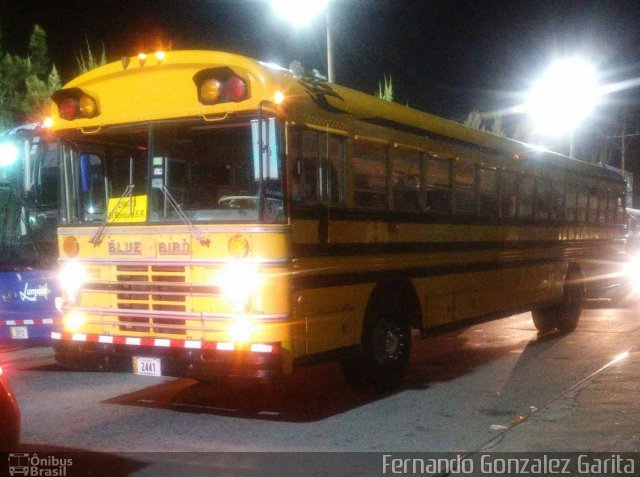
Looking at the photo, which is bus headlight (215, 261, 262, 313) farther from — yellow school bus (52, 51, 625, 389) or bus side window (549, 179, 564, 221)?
bus side window (549, 179, 564, 221)

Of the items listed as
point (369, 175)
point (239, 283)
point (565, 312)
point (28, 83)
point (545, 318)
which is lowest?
point (545, 318)

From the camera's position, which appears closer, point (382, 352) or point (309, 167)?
point (309, 167)

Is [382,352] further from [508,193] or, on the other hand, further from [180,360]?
[508,193]

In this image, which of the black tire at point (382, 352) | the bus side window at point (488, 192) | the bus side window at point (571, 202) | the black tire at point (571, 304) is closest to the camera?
the black tire at point (382, 352)

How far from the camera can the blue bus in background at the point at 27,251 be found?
437 inches

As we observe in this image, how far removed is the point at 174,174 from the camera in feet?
26.1

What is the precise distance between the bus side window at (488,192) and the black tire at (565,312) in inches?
123

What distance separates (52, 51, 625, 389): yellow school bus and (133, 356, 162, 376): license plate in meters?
0.02

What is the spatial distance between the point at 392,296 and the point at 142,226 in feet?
9.00

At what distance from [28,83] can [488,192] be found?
14.4 metres

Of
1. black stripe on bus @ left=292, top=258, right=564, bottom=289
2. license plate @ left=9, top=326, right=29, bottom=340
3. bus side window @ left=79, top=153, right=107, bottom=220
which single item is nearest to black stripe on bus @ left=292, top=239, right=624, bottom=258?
→ black stripe on bus @ left=292, top=258, right=564, bottom=289

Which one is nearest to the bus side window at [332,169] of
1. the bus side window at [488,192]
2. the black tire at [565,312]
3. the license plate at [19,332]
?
the bus side window at [488,192]

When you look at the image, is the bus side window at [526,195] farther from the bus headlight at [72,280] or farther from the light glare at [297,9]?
the bus headlight at [72,280]

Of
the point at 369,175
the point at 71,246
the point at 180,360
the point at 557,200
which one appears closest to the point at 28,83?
the point at 557,200
